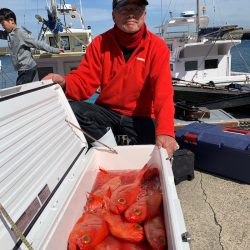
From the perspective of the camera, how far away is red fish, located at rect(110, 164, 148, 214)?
2.18 m

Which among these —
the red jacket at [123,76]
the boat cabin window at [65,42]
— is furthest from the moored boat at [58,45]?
the red jacket at [123,76]

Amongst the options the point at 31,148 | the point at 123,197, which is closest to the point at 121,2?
the point at 31,148

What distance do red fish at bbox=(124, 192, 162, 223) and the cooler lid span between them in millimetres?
548

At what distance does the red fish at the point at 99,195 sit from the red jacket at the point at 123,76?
821mm

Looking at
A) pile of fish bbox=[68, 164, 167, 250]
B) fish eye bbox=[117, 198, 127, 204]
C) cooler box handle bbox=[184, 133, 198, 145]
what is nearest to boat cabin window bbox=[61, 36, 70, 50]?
cooler box handle bbox=[184, 133, 198, 145]

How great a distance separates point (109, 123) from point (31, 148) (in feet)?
4.93

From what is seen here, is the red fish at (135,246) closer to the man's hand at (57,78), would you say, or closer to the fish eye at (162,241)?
the fish eye at (162,241)

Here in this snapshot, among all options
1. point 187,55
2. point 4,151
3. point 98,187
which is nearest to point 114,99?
point 98,187

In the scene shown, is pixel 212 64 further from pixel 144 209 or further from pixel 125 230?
pixel 125 230

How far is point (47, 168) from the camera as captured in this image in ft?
6.96

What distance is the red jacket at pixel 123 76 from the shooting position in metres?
3.14

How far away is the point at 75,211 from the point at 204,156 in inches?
82.0

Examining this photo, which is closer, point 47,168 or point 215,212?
point 47,168

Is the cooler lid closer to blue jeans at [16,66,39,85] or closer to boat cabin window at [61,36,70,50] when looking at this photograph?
blue jeans at [16,66,39,85]
